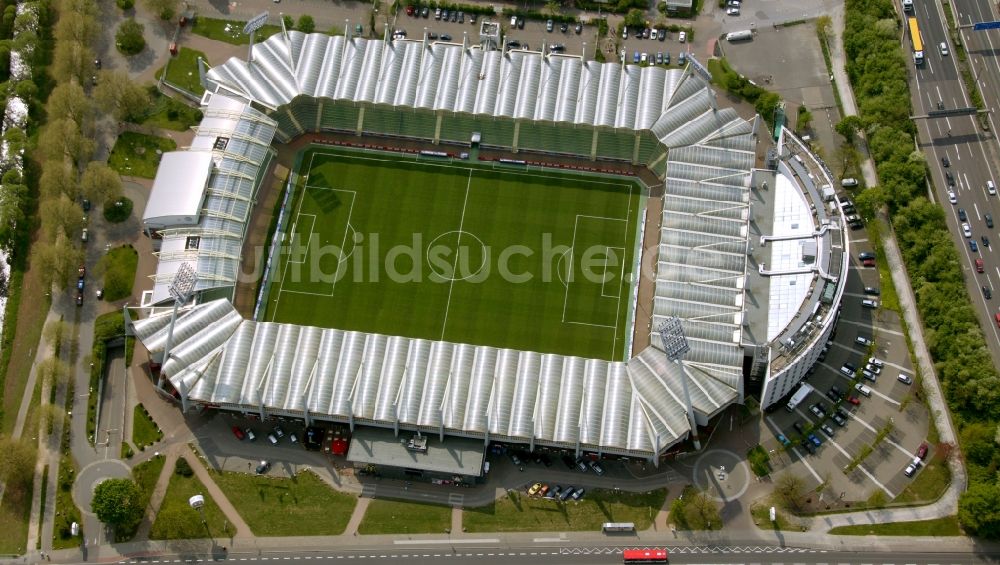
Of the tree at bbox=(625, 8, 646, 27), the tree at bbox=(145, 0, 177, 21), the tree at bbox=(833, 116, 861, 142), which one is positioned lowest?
the tree at bbox=(833, 116, 861, 142)

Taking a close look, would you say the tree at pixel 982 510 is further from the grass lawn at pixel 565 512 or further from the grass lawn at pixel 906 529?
the grass lawn at pixel 565 512

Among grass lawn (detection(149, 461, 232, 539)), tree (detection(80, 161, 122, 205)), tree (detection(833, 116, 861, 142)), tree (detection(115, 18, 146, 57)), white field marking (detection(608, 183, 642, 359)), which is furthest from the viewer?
tree (detection(115, 18, 146, 57))

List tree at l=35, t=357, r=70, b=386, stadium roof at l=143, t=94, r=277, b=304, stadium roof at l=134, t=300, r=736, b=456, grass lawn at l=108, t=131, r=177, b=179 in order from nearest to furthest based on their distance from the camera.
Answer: stadium roof at l=134, t=300, r=736, b=456, tree at l=35, t=357, r=70, b=386, stadium roof at l=143, t=94, r=277, b=304, grass lawn at l=108, t=131, r=177, b=179

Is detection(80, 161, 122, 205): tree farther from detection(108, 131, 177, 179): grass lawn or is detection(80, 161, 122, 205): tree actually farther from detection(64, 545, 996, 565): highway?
detection(64, 545, 996, 565): highway

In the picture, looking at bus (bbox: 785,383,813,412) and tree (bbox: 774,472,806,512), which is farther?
bus (bbox: 785,383,813,412)

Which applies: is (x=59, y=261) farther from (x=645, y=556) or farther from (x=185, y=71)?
(x=645, y=556)

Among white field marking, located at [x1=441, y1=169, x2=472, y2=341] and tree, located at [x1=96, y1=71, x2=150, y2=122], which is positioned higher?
tree, located at [x1=96, y1=71, x2=150, y2=122]

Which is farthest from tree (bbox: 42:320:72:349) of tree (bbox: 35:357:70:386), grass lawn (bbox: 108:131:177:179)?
grass lawn (bbox: 108:131:177:179)
